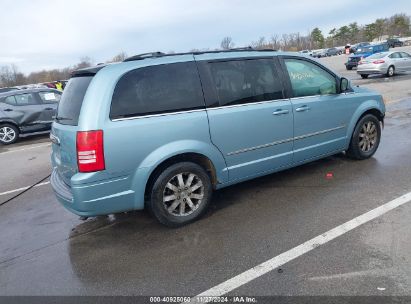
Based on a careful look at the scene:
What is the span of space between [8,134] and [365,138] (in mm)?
10654

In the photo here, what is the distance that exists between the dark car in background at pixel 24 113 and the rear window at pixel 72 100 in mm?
8225

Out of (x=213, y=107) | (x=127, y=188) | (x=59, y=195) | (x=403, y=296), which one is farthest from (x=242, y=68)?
(x=403, y=296)

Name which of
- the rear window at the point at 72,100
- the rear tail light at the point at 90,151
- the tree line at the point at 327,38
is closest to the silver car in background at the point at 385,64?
the rear window at the point at 72,100

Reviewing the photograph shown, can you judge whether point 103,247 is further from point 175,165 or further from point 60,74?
point 60,74

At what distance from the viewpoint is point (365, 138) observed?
5898 mm

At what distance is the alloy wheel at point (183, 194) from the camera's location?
13.2 feet

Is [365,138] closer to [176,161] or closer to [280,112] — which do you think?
[280,112]

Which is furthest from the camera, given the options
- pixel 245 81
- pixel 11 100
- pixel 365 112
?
pixel 11 100

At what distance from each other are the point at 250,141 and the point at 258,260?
1593 mm

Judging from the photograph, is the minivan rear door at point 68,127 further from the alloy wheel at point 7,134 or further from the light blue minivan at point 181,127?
the alloy wheel at point 7,134

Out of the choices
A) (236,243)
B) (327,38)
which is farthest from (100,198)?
(327,38)

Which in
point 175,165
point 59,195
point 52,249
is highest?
point 175,165

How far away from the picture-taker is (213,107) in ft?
13.7

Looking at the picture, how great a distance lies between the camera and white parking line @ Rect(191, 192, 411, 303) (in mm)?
2984
